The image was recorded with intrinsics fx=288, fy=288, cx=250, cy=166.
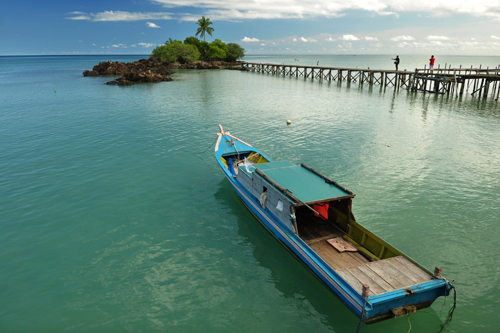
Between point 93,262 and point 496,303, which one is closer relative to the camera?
point 496,303

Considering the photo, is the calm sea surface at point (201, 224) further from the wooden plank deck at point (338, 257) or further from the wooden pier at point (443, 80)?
the wooden pier at point (443, 80)

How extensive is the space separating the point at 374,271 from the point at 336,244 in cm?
206

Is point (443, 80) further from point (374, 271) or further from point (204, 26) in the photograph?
point (204, 26)

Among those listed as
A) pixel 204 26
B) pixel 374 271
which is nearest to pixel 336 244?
pixel 374 271

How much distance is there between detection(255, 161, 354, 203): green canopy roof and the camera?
10352 millimetres

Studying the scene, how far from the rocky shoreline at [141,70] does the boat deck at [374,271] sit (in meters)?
60.3

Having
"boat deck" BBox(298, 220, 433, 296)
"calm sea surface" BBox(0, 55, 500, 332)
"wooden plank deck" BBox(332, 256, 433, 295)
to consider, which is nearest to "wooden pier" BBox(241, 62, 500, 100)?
"calm sea surface" BBox(0, 55, 500, 332)

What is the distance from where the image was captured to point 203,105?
126 ft

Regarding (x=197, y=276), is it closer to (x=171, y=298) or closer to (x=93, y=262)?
(x=171, y=298)

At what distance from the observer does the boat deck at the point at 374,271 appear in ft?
25.3

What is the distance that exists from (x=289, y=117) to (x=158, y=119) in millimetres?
14111

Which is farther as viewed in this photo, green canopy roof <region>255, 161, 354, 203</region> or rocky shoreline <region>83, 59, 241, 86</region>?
rocky shoreline <region>83, 59, 241, 86</region>

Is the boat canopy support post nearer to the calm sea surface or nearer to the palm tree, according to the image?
the calm sea surface

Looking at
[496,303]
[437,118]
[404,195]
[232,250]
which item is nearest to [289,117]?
[437,118]
